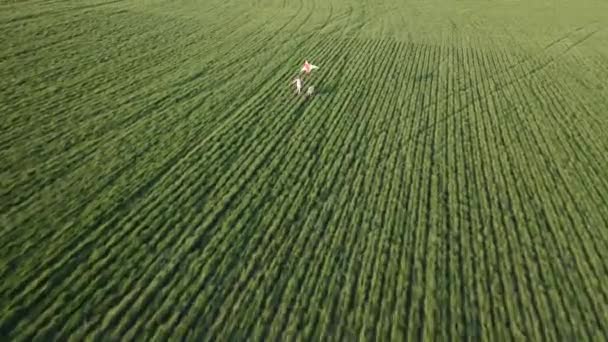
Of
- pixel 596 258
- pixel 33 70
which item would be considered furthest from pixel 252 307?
pixel 33 70

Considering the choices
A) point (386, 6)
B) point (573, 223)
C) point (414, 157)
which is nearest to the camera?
point (573, 223)

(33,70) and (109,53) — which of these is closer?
(33,70)

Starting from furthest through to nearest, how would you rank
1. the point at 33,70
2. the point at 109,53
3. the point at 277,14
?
the point at 277,14
the point at 109,53
the point at 33,70

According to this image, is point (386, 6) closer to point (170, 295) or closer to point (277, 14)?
point (277, 14)

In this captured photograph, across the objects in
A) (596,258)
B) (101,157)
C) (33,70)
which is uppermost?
(33,70)

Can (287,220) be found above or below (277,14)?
below

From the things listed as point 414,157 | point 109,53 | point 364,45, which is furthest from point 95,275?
point 364,45

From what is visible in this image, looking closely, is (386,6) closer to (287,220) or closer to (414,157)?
(414,157)
